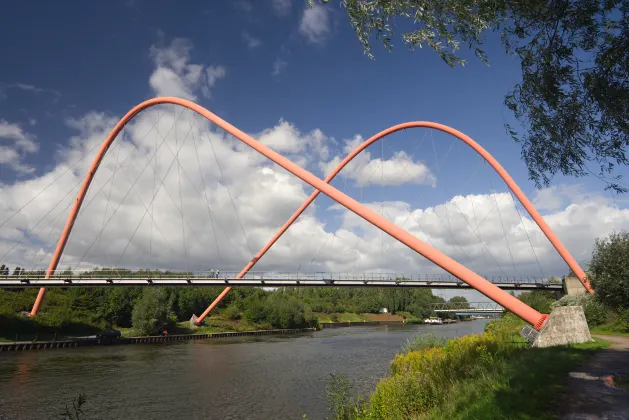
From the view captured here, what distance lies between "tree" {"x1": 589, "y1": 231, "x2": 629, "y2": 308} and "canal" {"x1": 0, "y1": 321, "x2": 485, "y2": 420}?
13534 mm

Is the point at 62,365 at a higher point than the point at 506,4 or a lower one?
lower

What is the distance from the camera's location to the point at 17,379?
79.7ft

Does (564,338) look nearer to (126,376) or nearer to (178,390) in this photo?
(178,390)

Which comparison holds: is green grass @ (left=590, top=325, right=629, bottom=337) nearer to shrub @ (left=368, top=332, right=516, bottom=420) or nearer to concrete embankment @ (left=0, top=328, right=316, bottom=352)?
shrub @ (left=368, top=332, right=516, bottom=420)

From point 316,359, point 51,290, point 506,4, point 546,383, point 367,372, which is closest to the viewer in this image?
point 506,4

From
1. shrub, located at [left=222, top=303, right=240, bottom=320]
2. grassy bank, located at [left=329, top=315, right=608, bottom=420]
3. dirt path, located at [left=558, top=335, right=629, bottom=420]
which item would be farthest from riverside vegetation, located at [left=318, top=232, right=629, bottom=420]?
shrub, located at [left=222, top=303, right=240, bottom=320]

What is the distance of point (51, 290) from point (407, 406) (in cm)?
7214

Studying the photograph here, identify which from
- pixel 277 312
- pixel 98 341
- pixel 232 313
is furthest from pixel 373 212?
pixel 232 313

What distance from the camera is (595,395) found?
25.4ft

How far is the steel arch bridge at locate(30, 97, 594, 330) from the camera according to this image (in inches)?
716

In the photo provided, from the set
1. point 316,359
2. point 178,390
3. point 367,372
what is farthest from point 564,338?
point 316,359

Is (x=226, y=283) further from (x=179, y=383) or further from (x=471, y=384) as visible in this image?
(x=471, y=384)

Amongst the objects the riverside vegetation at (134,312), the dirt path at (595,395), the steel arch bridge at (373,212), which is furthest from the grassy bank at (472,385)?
the riverside vegetation at (134,312)

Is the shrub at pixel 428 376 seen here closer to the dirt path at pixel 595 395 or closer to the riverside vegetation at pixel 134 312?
the dirt path at pixel 595 395
